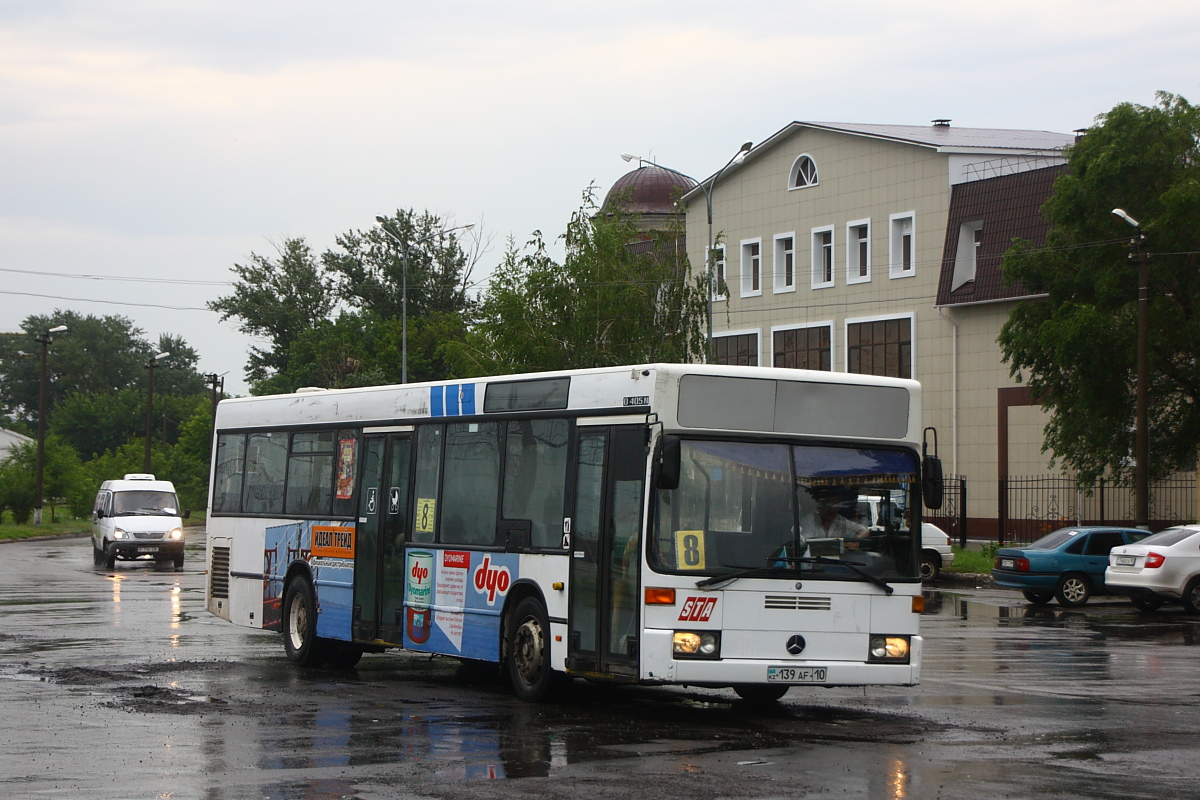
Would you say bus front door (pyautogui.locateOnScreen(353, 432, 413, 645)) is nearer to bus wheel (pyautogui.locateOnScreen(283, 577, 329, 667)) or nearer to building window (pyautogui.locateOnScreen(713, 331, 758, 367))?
bus wheel (pyautogui.locateOnScreen(283, 577, 329, 667))

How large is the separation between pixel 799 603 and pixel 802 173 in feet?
151

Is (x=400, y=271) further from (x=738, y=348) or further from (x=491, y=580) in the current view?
(x=491, y=580)

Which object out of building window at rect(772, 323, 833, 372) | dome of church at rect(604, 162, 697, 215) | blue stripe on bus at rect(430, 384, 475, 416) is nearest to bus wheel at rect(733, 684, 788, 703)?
blue stripe on bus at rect(430, 384, 475, 416)

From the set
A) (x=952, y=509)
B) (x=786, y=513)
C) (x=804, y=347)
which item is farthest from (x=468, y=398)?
(x=804, y=347)

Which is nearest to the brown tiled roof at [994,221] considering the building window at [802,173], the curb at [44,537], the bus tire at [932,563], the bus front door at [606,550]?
the building window at [802,173]

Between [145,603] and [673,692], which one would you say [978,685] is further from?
[145,603]

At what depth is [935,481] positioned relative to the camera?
1243cm

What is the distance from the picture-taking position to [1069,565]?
29359 mm

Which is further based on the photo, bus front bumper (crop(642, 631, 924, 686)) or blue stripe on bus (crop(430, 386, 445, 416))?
blue stripe on bus (crop(430, 386, 445, 416))

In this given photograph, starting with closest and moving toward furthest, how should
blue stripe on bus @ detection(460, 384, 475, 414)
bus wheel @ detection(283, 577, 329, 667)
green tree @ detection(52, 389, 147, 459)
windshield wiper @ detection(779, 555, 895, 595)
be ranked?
windshield wiper @ detection(779, 555, 895, 595), blue stripe on bus @ detection(460, 384, 475, 414), bus wheel @ detection(283, 577, 329, 667), green tree @ detection(52, 389, 147, 459)

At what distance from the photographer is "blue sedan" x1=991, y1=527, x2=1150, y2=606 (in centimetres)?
2934

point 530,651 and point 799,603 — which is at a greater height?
point 799,603

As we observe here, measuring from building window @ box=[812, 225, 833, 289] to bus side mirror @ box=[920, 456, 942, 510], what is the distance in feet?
143

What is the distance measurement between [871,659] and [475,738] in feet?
10.6
